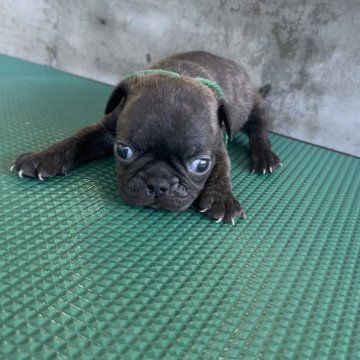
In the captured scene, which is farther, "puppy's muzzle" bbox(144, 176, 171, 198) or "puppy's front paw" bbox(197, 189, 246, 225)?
"puppy's front paw" bbox(197, 189, 246, 225)

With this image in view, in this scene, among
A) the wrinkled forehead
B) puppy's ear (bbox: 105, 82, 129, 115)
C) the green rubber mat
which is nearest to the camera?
the green rubber mat

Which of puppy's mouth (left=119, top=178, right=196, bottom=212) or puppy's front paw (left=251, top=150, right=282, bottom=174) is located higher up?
puppy's mouth (left=119, top=178, right=196, bottom=212)

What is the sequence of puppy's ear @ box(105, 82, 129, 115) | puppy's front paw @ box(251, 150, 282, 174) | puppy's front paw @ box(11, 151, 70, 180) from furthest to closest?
puppy's front paw @ box(251, 150, 282, 174)
puppy's ear @ box(105, 82, 129, 115)
puppy's front paw @ box(11, 151, 70, 180)

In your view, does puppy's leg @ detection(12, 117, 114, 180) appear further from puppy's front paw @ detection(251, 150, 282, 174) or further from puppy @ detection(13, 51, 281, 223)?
puppy's front paw @ detection(251, 150, 282, 174)

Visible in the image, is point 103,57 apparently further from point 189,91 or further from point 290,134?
point 189,91

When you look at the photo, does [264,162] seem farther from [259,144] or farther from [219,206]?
[219,206]

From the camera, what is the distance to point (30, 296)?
4.64 feet

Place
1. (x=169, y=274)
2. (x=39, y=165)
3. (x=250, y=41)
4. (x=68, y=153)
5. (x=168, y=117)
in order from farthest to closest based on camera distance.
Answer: (x=250, y=41) < (x=68, y=153) < (x=39, y=165) < (x=168, y=117) < (x=169, y=274)

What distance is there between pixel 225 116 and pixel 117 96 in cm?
63

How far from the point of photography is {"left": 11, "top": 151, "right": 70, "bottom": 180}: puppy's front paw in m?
2.18

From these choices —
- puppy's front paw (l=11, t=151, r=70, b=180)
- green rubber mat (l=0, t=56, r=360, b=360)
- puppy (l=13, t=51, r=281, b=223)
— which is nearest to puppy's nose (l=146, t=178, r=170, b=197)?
puppy (l=13, t=51, r=281, b=223)

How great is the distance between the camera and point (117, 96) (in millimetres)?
2361

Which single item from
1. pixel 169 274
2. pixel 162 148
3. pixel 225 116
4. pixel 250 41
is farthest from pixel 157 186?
pixel 250 41

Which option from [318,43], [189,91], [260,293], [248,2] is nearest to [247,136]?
[318,43]
